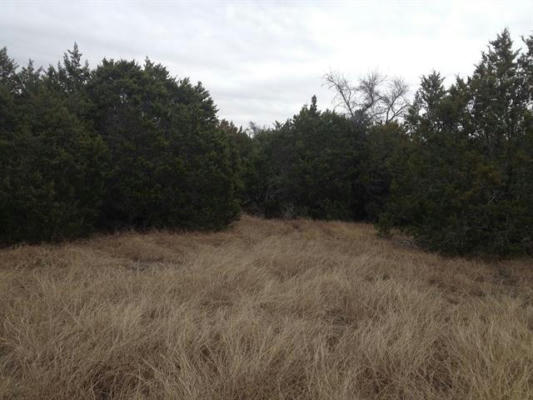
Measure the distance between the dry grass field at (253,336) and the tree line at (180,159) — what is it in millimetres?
3239

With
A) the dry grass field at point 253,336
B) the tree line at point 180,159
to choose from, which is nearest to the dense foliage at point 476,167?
the tree line at point 180,159

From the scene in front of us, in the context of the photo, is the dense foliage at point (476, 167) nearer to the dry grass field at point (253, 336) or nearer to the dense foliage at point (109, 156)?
the dry grass field at point (253, 336)

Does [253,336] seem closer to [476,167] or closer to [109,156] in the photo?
[476,167]

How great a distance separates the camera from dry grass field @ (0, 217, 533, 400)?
286 centimetres

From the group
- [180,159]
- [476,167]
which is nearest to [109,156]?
[180,159]

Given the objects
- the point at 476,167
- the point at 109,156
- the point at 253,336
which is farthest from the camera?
the point at 109,156

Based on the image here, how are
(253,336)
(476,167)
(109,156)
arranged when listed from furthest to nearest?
(109,156) < (476,167) < (253,336)

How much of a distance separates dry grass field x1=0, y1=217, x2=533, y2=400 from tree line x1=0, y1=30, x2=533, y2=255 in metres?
3.24

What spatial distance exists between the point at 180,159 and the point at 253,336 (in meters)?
8.85

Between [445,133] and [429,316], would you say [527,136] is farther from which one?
[429,316]

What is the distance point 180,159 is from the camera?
11766 mm

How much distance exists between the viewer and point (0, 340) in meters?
3.47

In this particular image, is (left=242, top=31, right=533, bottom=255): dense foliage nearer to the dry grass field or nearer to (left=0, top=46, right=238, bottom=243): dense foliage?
the dry grass field

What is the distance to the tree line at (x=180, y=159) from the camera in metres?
9.38
